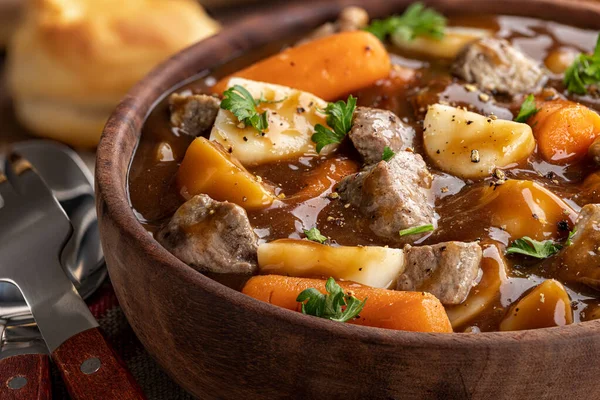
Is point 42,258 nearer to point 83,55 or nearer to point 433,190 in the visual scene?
point 433,190

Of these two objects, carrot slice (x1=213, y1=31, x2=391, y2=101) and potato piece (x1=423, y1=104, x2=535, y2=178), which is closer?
potato piece (x1=423, y1=104, x2=535, y2=178)

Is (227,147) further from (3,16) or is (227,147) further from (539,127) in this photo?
(3,16)

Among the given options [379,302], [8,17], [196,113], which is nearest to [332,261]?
[379,302]

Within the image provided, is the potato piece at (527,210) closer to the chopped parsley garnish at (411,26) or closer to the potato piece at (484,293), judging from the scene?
the potato piece at (484,293)

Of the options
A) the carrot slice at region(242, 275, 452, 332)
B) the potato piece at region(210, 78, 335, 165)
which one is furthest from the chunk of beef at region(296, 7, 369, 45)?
the carrot slice at region(242, 275, 452, 332)

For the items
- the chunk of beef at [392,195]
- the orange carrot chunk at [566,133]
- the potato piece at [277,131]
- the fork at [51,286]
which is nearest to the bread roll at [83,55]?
the fork at [51,286]

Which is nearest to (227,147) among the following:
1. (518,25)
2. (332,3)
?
(332,3)

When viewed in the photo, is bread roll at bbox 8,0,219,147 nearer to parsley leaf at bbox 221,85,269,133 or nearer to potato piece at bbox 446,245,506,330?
parsley leaf at bbox 221,85,269,133

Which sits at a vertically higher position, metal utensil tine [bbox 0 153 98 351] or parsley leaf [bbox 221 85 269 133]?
parsley leaf [bbox 221 85 269 133]
